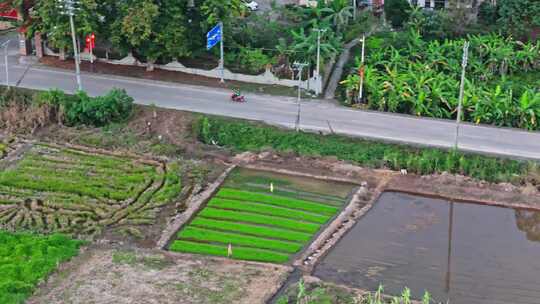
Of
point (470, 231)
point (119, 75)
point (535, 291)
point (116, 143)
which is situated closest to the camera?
point (535, 291)

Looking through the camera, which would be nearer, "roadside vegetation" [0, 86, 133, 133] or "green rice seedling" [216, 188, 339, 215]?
"green rice seedling" [216, 188, 339, 215]

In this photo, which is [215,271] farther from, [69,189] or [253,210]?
[69,189]

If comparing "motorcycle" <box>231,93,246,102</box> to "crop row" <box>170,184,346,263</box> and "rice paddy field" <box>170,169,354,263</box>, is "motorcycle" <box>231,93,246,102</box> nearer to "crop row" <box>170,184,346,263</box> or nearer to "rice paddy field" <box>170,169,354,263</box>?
"rice paddy field" <box>170,169,354,263</box>

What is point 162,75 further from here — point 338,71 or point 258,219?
point 258,219

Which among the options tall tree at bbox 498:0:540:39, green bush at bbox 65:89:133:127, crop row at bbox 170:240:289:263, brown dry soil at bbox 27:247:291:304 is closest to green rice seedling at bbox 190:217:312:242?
crop row at bbox 170:240:289:263

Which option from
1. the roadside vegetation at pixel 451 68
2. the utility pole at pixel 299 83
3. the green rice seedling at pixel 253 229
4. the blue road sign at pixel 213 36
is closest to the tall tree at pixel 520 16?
the roadside vegetation at pixel 451 68

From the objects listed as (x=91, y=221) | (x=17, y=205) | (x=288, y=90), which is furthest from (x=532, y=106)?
(x=17, y=205)

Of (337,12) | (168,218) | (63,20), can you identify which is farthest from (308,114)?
(63,20)
